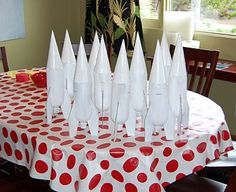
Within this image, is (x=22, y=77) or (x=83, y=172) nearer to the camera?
(x=83, y=172)

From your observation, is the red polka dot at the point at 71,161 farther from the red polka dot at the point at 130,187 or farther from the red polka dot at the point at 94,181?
the red polka dot at the point at 130,187

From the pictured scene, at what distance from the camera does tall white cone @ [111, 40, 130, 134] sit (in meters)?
1.55

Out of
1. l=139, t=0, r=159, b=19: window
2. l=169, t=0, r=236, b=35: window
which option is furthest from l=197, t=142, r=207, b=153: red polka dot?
l=139, t=0, r=159, b=19: window

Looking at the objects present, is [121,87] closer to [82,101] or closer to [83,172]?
[82,101]

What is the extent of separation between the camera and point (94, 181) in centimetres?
147

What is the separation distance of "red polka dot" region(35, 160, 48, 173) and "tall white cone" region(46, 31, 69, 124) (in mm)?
236

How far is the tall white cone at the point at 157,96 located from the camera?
152 centimetres

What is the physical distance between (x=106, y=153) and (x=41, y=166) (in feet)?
0.91

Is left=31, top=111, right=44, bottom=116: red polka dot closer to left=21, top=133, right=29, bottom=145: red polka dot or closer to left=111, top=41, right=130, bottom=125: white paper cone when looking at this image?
left=21, top=133, right=29, bottom=145: red polka dot

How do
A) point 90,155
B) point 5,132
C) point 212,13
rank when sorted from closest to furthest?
point 90,155 → point 5,132 → point 212,13

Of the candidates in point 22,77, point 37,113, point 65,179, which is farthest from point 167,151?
point 22,77

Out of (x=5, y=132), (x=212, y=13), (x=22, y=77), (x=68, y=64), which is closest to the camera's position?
(x=5, y=132)

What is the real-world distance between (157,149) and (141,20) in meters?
2.32

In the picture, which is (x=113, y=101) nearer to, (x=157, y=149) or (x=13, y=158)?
(x=157, y=149)
